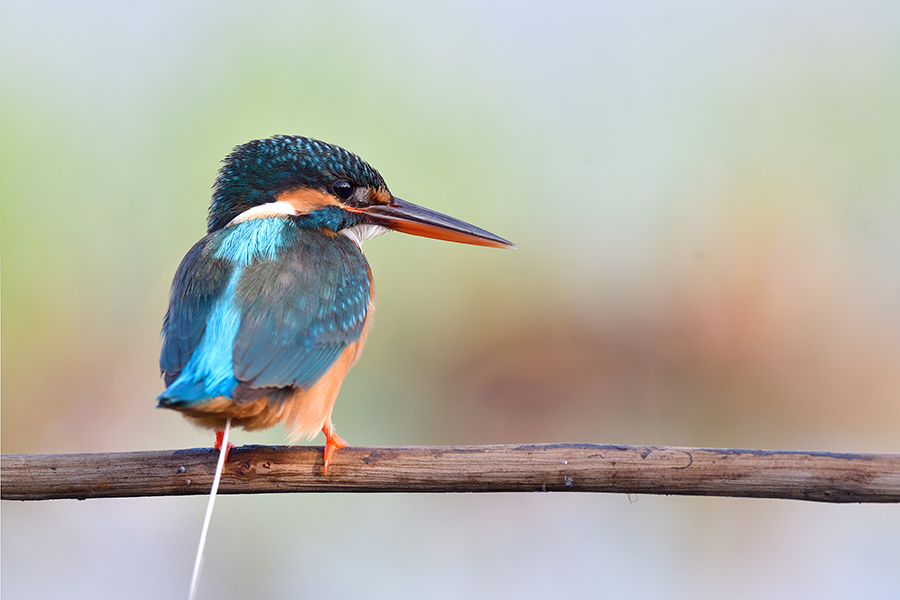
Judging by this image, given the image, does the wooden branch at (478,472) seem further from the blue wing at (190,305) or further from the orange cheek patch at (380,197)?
the orange cheek patch at (380,197)

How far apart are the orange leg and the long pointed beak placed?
1.70ft

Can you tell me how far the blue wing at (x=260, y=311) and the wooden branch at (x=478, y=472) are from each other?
0.15 meters

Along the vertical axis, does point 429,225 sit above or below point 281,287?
above

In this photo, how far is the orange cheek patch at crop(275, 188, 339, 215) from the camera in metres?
1.64

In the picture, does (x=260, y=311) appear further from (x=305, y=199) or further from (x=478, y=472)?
(x=478, y=472)

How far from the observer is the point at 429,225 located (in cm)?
179

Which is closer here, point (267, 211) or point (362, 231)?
point (267, 211)

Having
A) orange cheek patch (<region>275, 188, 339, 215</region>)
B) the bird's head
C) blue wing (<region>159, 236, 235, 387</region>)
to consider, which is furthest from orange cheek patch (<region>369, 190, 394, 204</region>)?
blue wing (<region>159, 236, 235, 387</region>)

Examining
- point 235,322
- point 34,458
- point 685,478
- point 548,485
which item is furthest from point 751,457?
point 34,458

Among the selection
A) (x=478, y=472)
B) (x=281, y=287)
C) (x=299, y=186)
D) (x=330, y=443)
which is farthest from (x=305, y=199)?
(x=478, y=472)

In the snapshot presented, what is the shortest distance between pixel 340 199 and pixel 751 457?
983 mm

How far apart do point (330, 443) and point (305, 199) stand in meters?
0.55

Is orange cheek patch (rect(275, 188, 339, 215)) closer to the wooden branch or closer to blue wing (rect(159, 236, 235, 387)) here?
blue wing (rect(159, 236, 235, 387))

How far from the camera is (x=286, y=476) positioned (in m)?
1.33
